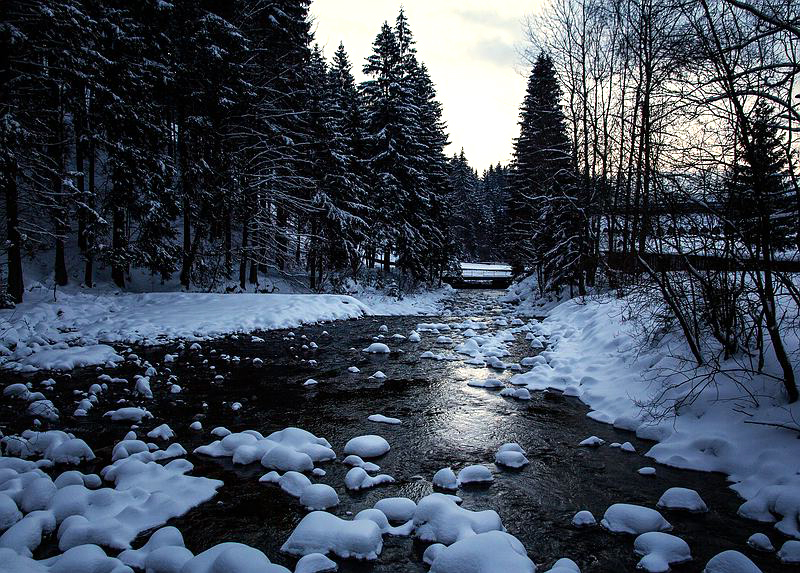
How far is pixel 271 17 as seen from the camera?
18.1 m

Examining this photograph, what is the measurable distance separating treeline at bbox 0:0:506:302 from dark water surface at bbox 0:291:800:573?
7.94m

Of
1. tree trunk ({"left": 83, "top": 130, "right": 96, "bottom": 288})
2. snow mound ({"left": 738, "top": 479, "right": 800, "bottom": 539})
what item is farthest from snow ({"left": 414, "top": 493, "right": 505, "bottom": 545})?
tree trunk ({"left": 83, "top": 130, "right": 96, "bottom": 288})

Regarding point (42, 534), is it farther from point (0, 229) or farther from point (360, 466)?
point (0, 229)

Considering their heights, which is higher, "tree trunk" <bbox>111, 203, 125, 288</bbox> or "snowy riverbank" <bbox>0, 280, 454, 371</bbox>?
"tree trunk" <bbox>111, 203, 125, 288</bbox>

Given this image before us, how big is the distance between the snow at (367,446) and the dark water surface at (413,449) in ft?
0.42

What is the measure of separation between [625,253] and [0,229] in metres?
19.2

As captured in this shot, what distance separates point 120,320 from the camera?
36.9 ft

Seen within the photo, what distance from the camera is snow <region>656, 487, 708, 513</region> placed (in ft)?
12.2

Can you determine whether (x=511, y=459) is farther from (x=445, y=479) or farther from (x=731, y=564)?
(x=731, y=564)

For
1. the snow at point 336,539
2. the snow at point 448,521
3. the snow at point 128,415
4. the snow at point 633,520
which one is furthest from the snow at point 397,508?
the snow at point 128,415

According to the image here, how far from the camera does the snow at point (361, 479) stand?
13.3ft

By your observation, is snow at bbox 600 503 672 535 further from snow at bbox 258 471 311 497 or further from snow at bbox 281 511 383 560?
snow at bbox 258 471 311 497

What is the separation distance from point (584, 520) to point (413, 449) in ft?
6.57

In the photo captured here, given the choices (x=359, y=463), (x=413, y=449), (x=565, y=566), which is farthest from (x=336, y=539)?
(x=413, y=449)
